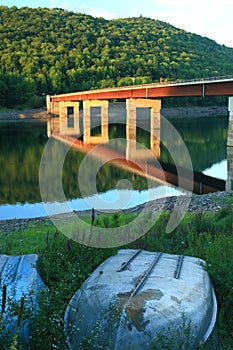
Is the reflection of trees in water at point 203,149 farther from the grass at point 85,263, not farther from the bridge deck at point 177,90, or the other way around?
the grass at point 85,263

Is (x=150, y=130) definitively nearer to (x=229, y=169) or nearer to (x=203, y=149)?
(x=203, y=149)

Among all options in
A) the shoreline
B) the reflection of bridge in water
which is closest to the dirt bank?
the reflection of bridge in water

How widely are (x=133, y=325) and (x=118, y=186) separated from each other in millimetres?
19646

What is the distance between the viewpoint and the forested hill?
384 ft

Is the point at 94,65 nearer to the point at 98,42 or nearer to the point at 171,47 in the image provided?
the point at 98,42

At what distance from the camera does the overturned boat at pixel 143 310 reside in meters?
4.84

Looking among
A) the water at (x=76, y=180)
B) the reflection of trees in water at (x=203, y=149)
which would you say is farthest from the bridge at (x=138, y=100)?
the water at (x=76, y=180)

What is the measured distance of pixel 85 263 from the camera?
23.3ft

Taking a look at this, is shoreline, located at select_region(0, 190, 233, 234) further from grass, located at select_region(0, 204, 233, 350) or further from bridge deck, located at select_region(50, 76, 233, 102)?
bridge deck, located at select_region(50, 76, 233, 102)

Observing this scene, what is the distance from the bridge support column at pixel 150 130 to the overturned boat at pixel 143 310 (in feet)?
98.1

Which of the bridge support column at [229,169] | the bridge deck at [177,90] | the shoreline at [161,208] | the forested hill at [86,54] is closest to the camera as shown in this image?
the shoreline at [161,208]

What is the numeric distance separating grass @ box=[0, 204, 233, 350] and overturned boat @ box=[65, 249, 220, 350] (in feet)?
0.76

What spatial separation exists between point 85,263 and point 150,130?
2320 inches

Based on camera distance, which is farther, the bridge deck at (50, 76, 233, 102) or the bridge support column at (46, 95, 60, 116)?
the bridge support column at (46, 95, 60, 116)
